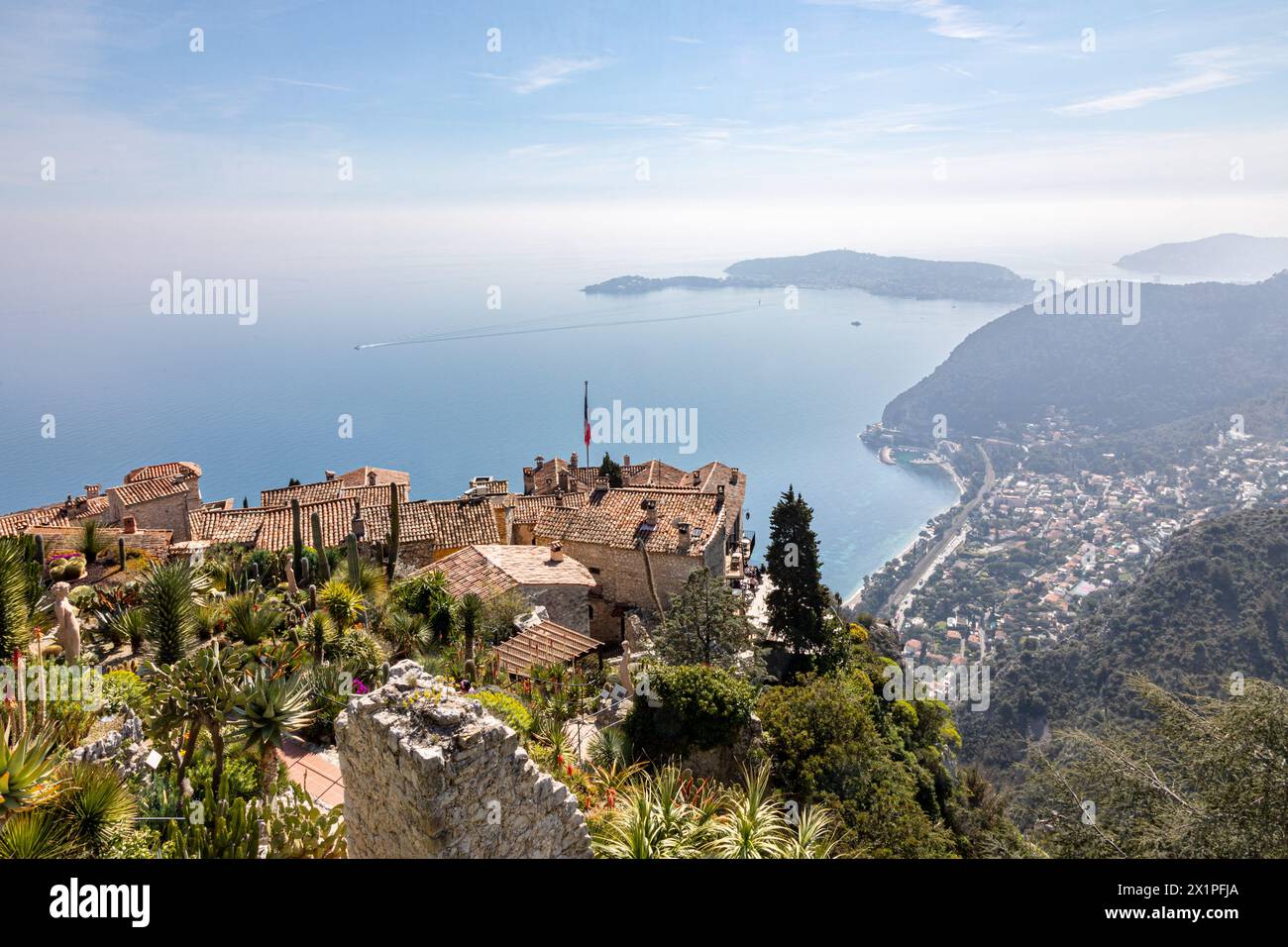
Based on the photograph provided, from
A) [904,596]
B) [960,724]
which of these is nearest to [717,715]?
[960,724]

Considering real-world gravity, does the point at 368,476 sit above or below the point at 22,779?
below

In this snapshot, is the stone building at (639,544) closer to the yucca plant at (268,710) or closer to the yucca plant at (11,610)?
the yucca plant at (11,610)

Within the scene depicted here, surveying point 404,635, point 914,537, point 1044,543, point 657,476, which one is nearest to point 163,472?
point 657,476

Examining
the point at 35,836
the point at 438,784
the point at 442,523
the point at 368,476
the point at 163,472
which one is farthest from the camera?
the point at 368,476

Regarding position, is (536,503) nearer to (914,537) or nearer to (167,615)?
(167,615)

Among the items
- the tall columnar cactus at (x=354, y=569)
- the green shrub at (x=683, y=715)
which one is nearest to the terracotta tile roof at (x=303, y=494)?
the tall columnar cactus at (x=354, y=569)

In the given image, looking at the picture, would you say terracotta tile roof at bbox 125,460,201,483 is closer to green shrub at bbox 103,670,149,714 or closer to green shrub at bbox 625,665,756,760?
green shrub at bbox 103,670,149,714

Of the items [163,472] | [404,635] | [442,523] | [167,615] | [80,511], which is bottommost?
[404,635]
